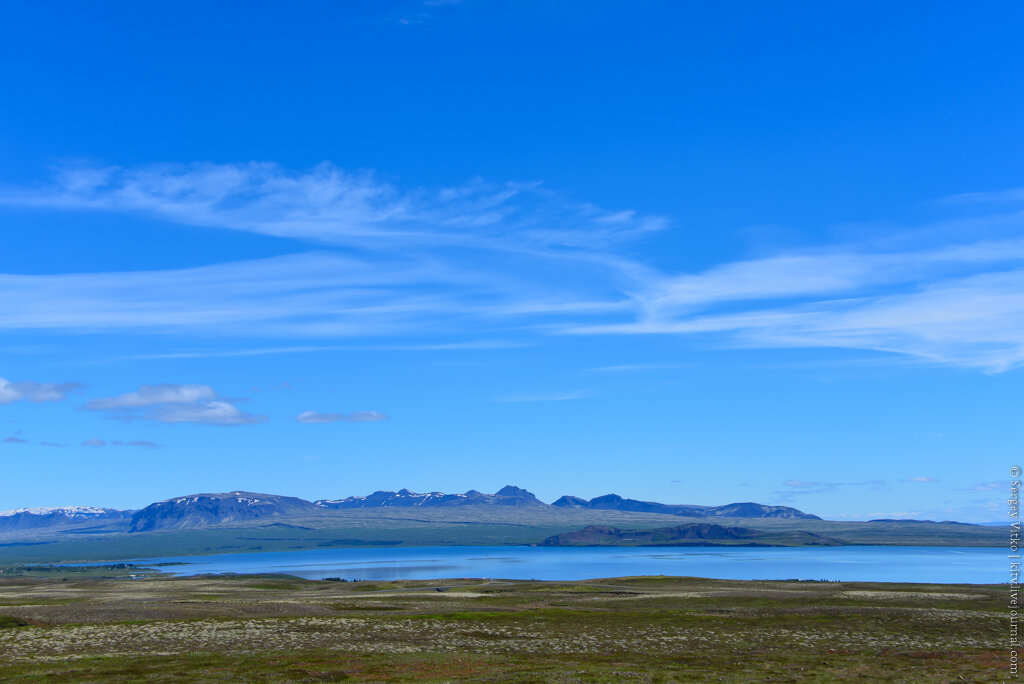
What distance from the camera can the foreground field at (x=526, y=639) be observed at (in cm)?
4375

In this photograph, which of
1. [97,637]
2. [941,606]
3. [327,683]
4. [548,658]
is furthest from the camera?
[941,606]

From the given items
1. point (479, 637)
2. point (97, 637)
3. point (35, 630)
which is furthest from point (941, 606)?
point (35, 630)

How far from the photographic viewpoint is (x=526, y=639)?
57.0m

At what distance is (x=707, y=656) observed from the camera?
1980 inches

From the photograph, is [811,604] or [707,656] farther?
[811,604]

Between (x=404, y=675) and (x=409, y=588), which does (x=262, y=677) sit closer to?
(x=404, y=675)

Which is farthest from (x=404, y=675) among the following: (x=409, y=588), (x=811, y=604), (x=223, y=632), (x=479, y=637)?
(x=409, y=588)

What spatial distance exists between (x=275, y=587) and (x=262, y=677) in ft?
306

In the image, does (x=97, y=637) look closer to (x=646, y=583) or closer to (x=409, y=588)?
(x=409, y=588)

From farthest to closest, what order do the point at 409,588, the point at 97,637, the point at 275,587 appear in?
1. the point at 275,587
2. the point at 409,588
3. the point at 97,637

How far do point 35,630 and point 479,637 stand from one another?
31.8 metres

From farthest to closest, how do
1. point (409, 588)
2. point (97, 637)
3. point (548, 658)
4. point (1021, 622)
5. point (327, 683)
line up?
point (409, 588) < point (1021, 622) < point (97, 637) < point (548, 658) < point (327, 683)

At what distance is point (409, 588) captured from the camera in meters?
116

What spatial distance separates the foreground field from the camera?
43.8 m
